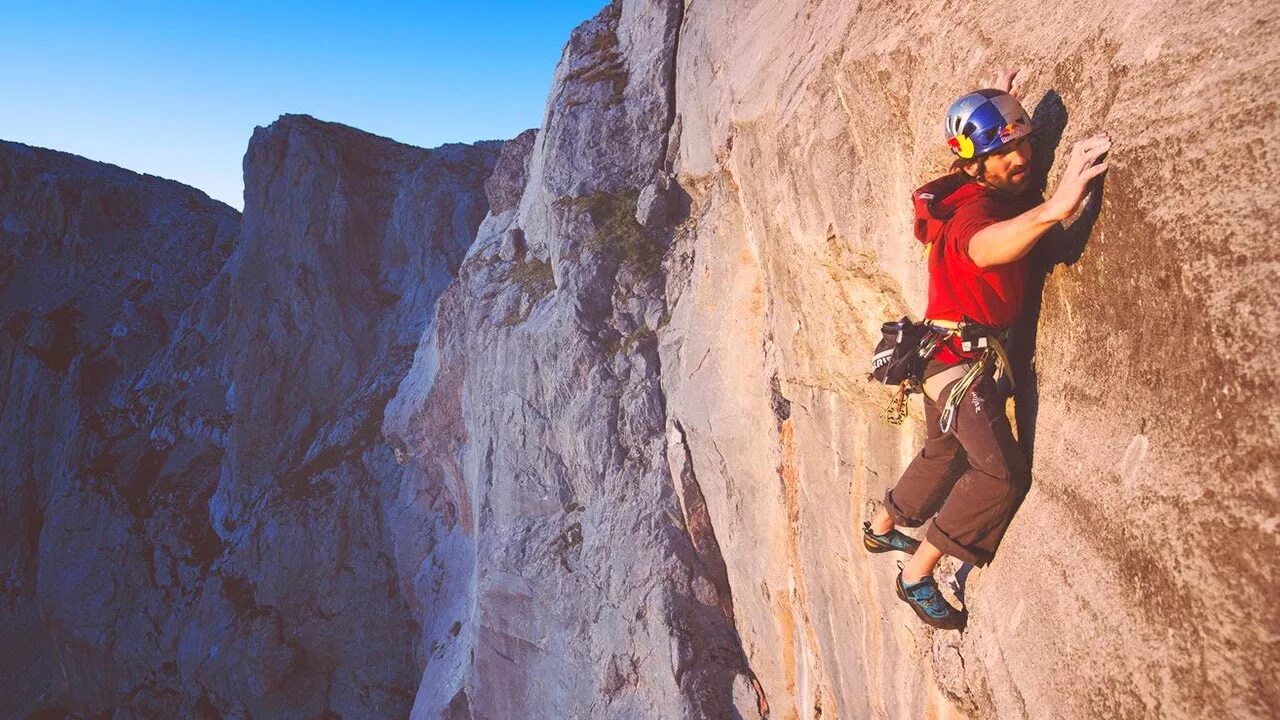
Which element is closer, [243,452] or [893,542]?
[893,542]

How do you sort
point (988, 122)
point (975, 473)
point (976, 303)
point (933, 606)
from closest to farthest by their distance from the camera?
1. point (988, 122)
2. point (976, 303)
3. point (975, 473)
4. point (933, 606)

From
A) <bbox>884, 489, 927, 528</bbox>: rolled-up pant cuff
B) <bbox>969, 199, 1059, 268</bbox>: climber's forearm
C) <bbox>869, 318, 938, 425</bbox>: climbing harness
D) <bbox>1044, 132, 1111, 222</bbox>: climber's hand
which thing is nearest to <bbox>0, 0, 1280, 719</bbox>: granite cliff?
<bbox>1044, 132, 1111, 222</bbox>: climber's hand

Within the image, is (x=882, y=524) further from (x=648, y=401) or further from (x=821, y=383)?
(x=648, y=401)

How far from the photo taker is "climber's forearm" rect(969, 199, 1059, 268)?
4.56 meters

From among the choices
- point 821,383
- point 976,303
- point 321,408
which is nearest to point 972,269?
point 976,303

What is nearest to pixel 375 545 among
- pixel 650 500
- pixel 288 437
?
pixel 288 437

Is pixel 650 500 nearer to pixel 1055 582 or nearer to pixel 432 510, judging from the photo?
pixel 1055 582

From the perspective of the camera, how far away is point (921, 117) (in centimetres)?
678

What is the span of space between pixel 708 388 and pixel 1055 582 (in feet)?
33.7

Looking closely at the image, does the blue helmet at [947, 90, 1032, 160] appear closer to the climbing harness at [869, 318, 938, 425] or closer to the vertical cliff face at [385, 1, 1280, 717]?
the vertical cliff face at [385, 1, 1280, 717]

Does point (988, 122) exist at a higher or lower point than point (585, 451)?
higher

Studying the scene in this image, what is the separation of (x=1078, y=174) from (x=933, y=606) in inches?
157

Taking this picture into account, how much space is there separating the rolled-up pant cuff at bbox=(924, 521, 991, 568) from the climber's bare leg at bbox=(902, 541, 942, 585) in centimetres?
12

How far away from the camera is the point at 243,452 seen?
112ft
